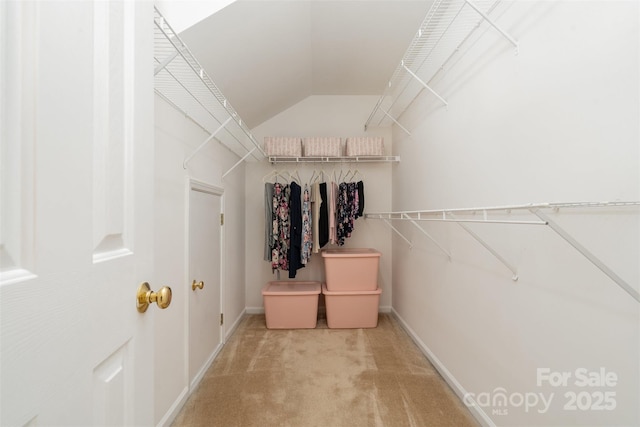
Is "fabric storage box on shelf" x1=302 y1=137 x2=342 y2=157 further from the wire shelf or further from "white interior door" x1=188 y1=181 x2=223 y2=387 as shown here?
"white interior door" x1=188 y1=181 x2=223 y2=387

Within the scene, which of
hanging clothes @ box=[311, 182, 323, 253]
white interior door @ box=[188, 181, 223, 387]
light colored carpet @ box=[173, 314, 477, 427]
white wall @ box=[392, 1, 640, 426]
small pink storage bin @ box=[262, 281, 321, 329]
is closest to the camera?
white wall @ box=[392, 1, 640, 426]

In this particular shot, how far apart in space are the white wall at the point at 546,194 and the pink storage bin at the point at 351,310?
3.17ft

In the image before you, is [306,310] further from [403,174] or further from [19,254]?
[19,254]

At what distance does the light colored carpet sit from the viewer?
1622 mm

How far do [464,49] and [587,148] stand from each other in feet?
3.43

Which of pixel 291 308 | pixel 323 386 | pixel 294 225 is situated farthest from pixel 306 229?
pixel 323 386

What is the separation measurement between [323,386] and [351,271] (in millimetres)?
1142

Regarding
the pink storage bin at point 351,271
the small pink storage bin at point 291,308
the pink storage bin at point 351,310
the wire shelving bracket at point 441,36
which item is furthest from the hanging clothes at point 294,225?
the wire shelving bracket at point 441,36

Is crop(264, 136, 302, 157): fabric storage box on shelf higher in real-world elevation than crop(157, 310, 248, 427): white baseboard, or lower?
higher

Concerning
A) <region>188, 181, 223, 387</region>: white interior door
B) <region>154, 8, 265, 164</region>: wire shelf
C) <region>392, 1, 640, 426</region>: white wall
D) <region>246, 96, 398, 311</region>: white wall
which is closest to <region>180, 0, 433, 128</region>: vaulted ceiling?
<region>154, 8, 265, 164</region>: wire shelf

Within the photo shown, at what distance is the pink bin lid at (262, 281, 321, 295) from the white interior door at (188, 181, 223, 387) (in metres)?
0.59

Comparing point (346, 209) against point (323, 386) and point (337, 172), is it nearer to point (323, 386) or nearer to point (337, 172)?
point (337, 172)

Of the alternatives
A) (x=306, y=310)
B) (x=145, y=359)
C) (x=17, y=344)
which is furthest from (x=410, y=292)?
(x=17, y=344)

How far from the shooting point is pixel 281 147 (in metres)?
2.98
